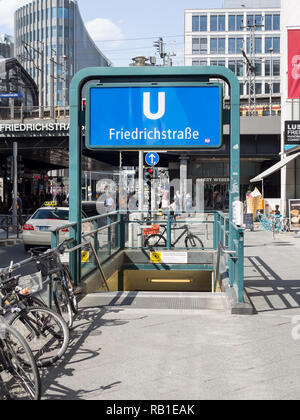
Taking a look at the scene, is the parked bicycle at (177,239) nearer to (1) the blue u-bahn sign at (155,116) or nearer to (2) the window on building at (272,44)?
(1) the blue u-bahn sign at (155,116)

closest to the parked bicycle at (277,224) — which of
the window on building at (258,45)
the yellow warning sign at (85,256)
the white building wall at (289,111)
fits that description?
the white building wall at (289,111)

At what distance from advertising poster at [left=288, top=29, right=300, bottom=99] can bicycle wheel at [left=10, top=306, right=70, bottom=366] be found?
21.6m

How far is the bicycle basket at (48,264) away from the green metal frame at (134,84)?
1.91 metres

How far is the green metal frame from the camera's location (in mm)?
8656

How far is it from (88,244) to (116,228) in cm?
444

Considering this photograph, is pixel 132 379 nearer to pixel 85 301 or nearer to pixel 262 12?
pixel 85 301

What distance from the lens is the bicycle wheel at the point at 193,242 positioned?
49.7 ft

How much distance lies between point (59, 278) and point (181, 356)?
2092 millimetres

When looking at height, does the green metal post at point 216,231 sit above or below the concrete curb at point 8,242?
above

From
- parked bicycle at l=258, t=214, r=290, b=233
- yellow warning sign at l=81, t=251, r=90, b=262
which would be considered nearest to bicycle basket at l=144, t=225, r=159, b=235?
yellow warning sign at l=81, t=251, r=90, b=262

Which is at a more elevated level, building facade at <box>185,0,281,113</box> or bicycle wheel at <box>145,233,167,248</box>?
building facade at <box>185,0,281,113</box>

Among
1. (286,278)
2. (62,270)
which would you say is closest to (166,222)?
(286,278)

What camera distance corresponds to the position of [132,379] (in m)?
4.80

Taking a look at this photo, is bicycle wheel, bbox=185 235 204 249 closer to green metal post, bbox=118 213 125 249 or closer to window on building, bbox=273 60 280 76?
green metal post, bbox=118 213 125 249
